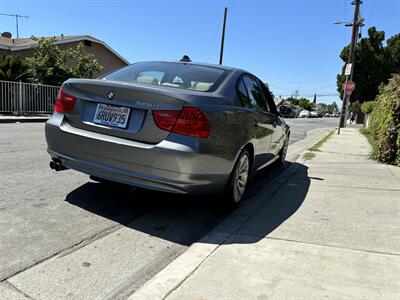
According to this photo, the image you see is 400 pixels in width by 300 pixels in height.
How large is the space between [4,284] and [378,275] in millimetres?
2652

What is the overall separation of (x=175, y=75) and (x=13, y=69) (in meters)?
16.7

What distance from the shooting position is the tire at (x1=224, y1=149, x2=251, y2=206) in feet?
14.5

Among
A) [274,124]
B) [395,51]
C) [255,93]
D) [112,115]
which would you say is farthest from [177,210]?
[395,51]

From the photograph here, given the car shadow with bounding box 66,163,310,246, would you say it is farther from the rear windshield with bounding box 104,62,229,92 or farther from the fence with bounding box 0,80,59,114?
the fence with bounding box 0,80,59,114

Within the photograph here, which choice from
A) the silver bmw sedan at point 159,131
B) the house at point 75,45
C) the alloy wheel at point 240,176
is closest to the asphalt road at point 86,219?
the alloy wheel at point 240,176

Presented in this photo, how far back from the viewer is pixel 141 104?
3.82 m

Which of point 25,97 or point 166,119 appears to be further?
point 25,97

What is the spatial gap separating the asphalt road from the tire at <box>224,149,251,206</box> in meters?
0.19

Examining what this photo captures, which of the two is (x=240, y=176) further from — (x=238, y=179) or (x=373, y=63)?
(x=373, y=63)

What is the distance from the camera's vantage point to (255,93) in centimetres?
554

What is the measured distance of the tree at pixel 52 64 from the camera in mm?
20141

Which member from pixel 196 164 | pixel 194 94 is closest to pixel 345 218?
pixel 196 164

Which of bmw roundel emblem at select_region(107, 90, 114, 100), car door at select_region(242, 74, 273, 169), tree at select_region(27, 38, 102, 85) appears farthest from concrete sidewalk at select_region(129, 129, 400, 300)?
tree at select_region(27, 38, 102, 85)

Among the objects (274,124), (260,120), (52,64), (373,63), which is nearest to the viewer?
(260,120)
